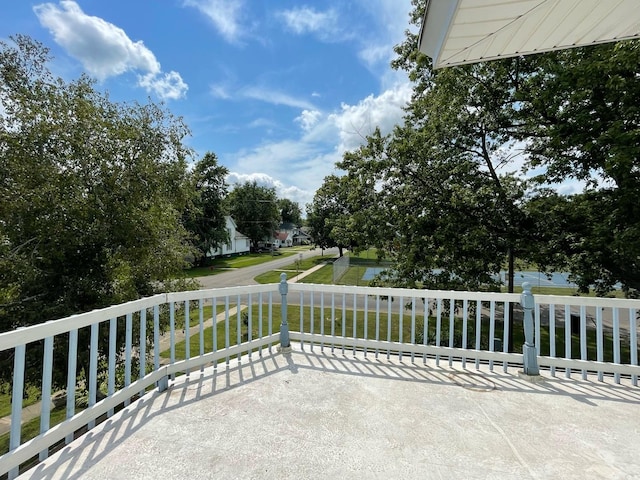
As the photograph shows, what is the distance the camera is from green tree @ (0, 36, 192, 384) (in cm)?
486

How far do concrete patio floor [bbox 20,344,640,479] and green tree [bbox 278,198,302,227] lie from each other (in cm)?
6669

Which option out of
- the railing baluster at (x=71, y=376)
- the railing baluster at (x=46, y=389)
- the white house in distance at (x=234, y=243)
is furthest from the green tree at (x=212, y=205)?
the railing baluster at (x=46, y=389)

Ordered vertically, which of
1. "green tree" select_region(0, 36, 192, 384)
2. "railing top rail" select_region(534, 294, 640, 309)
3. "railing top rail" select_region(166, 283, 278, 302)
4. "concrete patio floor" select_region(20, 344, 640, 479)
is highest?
"green tree" select_region(0, 36, 192, 384)

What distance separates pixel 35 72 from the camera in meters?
5.73

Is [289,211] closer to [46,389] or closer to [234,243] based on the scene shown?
[234,243]

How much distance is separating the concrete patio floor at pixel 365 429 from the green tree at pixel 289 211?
66.7m

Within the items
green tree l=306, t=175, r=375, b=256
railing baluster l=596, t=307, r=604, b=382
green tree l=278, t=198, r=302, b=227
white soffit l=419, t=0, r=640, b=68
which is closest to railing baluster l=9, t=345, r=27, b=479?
white soffit l=419, t=0, r=640, b=68

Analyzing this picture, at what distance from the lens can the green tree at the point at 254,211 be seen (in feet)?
137

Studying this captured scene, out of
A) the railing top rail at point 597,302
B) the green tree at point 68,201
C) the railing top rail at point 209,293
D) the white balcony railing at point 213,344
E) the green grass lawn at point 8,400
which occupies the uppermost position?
Result: the green tree at point 68,201

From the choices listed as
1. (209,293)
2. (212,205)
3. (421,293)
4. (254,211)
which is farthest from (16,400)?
(254,211)

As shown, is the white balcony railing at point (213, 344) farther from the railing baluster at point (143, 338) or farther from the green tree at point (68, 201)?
the green tree at point (68, 201)

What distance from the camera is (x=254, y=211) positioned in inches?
1651

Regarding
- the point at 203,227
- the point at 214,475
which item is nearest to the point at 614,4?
the point at 214,475

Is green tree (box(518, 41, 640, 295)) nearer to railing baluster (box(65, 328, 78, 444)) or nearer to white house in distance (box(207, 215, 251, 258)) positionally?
railing baluster (box(65, 328, 78, 444))
